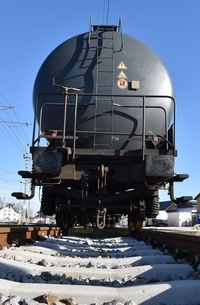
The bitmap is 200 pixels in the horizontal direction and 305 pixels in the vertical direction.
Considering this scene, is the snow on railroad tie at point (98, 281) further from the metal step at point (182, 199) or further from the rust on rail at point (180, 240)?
the metal step at point (182, 199)

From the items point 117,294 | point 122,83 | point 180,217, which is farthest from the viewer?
point 180,217

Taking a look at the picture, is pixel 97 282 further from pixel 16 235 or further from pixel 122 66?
pixel 122 66

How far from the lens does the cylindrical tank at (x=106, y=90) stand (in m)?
6.47

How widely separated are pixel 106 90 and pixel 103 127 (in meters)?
0.59

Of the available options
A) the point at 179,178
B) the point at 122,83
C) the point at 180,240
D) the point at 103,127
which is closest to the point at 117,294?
the point at 180,240

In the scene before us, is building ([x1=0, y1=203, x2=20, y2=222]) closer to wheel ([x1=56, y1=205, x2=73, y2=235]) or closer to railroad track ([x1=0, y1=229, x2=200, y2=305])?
wheel ([x1=56, y1=205, x2=73, y2=235])

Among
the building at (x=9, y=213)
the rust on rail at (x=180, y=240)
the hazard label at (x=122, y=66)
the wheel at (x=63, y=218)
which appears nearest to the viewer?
the rust on rail at (x=180, y=240)

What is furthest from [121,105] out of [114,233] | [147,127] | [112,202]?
[114,233]

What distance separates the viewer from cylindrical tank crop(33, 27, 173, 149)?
6469mm

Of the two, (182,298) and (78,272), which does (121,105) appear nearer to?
(78,272)

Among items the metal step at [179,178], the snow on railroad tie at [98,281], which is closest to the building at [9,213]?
the metal step at [179,178]

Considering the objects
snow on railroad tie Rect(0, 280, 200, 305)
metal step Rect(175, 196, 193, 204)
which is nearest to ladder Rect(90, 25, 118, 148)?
metal step Rect(175, 196, 193, 204)

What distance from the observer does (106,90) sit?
648cm

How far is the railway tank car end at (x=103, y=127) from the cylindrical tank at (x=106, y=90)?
0.02 meters
